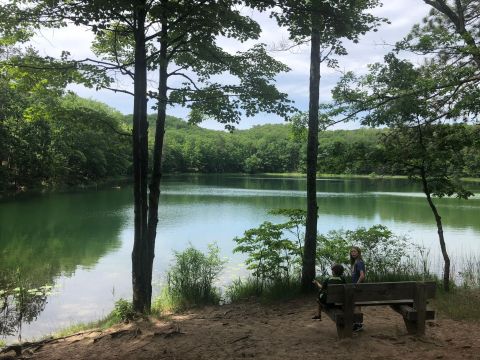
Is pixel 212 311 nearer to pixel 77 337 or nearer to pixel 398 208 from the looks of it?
pixel 77 337

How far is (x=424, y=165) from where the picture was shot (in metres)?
8.23

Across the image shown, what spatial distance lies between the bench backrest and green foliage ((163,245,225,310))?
4130 millimetres

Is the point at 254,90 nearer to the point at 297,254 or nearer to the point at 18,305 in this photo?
the point at 297,254

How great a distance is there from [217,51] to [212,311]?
5195 mm

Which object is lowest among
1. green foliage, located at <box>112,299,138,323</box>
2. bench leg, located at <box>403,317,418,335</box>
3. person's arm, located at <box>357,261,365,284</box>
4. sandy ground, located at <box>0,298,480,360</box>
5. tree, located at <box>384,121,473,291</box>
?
green foliage, located at <box>112,299,138,323</box>

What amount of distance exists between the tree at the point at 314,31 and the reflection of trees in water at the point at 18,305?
6.27m

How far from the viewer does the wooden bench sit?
495 centimetres

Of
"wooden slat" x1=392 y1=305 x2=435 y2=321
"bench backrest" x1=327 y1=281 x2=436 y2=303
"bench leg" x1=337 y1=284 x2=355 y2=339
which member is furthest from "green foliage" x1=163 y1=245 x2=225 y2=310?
"wooden slat" x1=392 y1=305 x2=435 y2=321

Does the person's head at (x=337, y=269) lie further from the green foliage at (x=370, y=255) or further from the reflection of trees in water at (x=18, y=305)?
the reflection of trees in water at (x=18, y=305)

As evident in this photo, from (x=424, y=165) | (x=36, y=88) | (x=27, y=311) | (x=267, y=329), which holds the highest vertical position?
(x=36, y=88)

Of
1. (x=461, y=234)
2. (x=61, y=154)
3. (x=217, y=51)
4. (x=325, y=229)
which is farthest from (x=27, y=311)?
(x=61, y=154)

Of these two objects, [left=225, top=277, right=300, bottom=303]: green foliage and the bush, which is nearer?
[left=225, top=277, right=300, bottom=303]: green foliage

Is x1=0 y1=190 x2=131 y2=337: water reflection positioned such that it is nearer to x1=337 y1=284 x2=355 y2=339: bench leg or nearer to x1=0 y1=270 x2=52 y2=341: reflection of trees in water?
x1=0 y1=270 x2=52 y2=341: reflection of trees in water

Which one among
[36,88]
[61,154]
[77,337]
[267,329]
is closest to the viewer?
[267,329]
